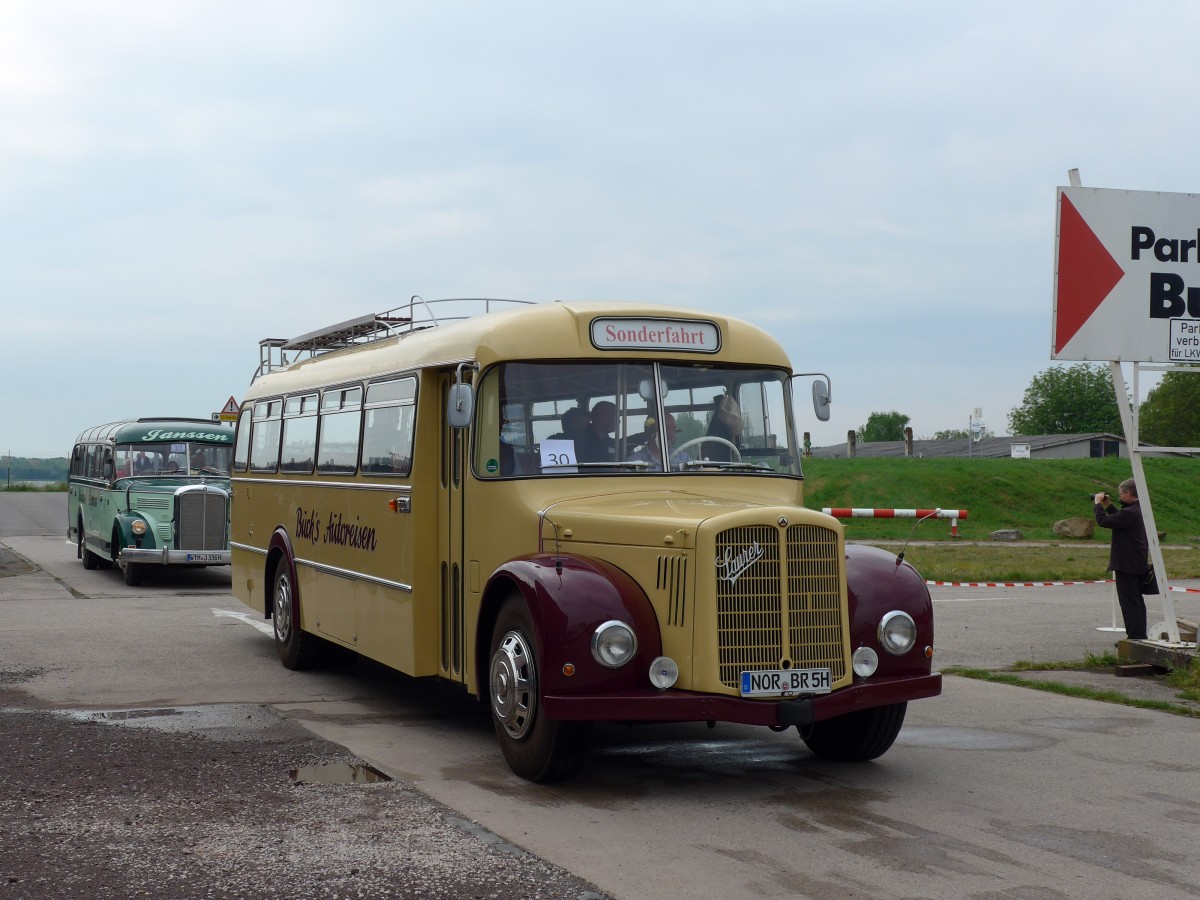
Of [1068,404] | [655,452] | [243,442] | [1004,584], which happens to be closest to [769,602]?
[655,452]

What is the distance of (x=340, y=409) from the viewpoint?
11172mm

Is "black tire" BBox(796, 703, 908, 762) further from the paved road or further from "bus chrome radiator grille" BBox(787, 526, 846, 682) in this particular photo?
"bus chrome radiator grille" BBox(787, 526, 846, 682)

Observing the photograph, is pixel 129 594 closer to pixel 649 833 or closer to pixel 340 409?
pixel 340 409

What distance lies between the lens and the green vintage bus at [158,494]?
19.9 m

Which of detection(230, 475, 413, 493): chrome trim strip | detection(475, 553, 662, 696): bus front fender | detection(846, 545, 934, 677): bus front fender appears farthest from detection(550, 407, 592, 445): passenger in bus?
detection(846, 545, 934, 677): bus front fender

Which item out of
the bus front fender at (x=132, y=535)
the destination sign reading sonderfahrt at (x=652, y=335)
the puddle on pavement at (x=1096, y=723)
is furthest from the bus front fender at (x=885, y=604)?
the bus front fender at (x=132, y=535)

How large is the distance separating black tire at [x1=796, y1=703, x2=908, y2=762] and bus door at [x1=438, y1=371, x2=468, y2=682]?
87.9 inches

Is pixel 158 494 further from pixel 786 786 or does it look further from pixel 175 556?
pixel 786 786

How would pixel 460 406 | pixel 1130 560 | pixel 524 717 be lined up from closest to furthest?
pixel 524 717
pixel 460 406
pixel 1130 560

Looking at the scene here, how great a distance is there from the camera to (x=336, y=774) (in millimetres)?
7590

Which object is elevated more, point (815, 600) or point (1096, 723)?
point (815, 600)

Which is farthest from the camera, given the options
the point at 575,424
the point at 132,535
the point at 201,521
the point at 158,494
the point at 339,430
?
the point at 158,494

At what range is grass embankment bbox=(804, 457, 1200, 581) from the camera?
1255 inches

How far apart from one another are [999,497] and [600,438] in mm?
39715
